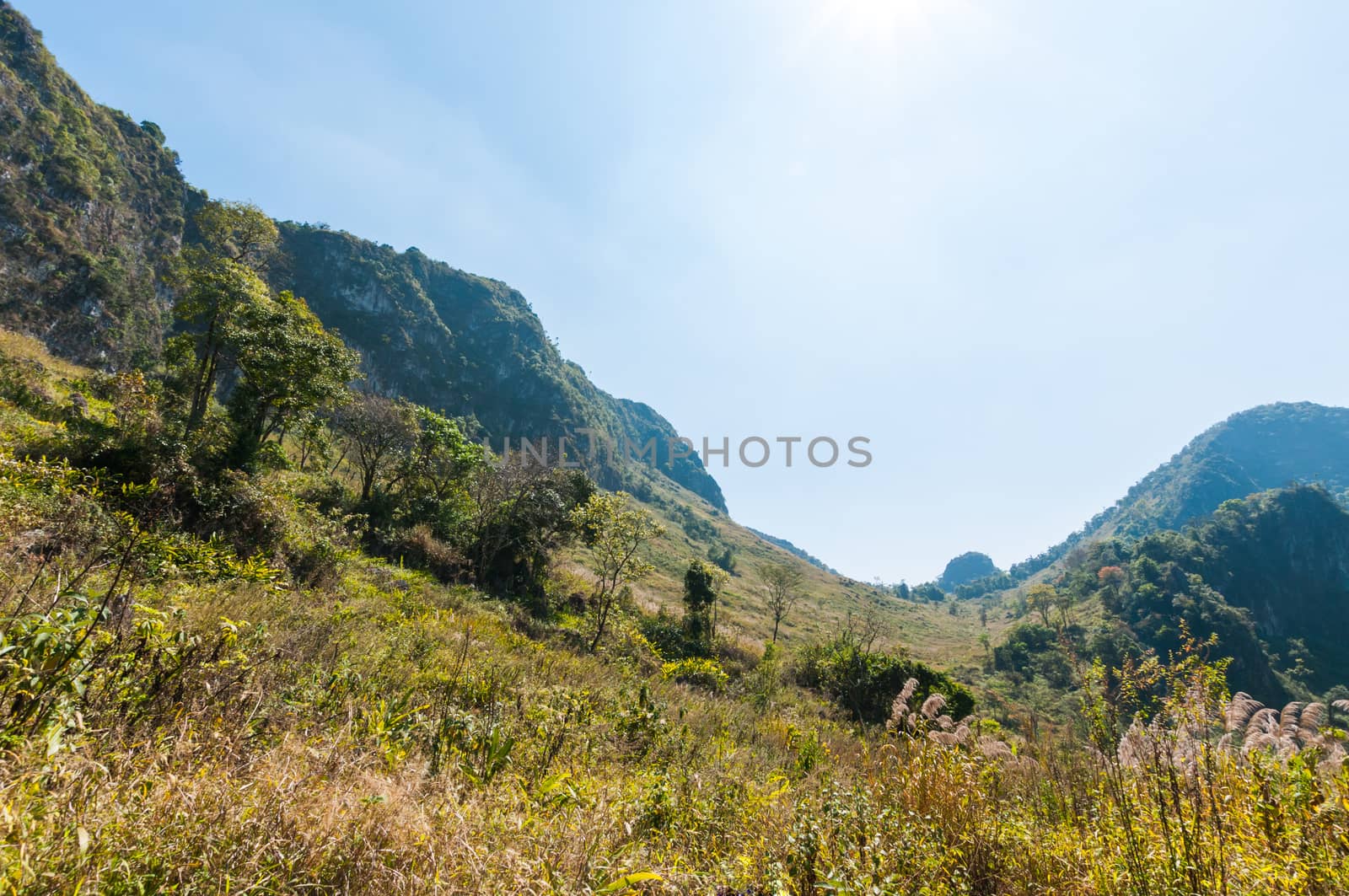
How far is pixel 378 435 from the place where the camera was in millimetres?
18531

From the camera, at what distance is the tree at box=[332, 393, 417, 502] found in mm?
18391

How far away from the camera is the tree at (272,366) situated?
1227 centimetres

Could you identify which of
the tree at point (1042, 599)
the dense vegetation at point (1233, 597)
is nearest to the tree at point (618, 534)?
the dense vegetation at point (1233, 597)

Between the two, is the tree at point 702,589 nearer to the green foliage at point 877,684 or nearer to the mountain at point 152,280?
the green foliage at point 877,684

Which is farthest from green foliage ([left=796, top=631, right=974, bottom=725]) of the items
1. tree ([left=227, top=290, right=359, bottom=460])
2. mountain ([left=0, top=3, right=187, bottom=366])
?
mountain ([left=0, top=3, right=187, bottom=366])

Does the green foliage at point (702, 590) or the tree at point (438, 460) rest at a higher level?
the tree at point (438, 460)

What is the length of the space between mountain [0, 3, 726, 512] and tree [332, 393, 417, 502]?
6.72 metres

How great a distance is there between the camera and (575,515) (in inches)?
676

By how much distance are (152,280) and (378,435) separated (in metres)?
71.0

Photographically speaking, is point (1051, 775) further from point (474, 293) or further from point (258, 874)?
point (474, 293)

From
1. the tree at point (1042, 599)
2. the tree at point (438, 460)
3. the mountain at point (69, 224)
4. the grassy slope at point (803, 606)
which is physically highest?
the mountain at point (69, 224)

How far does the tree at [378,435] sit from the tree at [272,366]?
491 centimetres

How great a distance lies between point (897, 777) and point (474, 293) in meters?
170

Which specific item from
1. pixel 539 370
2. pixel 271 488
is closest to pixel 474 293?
pixel 539 370
